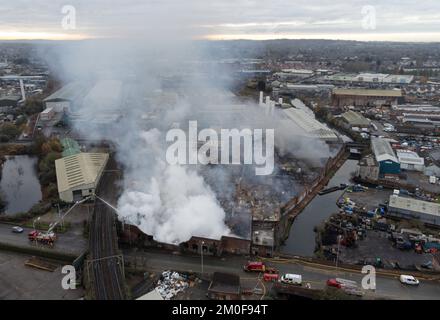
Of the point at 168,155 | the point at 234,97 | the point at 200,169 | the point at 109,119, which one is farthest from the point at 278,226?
the point at 234,97

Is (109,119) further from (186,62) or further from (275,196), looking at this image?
(275,196)

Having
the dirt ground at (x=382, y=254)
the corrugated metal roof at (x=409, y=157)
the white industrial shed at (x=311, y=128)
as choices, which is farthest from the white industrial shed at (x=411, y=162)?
the dirt ground at (x=382, y=254)

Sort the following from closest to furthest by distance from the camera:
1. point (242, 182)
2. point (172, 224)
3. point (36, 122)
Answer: point (172, 224) → point (242, 182) → point (36, 122)

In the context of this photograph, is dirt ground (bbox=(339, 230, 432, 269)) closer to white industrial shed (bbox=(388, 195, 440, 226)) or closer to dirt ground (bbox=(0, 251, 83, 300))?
white industrial shed (bbox=(388, 195, 440, 226))

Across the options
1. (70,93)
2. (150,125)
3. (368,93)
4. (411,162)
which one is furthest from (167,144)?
(368,93)

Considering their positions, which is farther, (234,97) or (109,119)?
(234,97)

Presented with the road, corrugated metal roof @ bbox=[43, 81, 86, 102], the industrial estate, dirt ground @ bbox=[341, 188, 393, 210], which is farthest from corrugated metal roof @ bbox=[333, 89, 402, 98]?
the road
